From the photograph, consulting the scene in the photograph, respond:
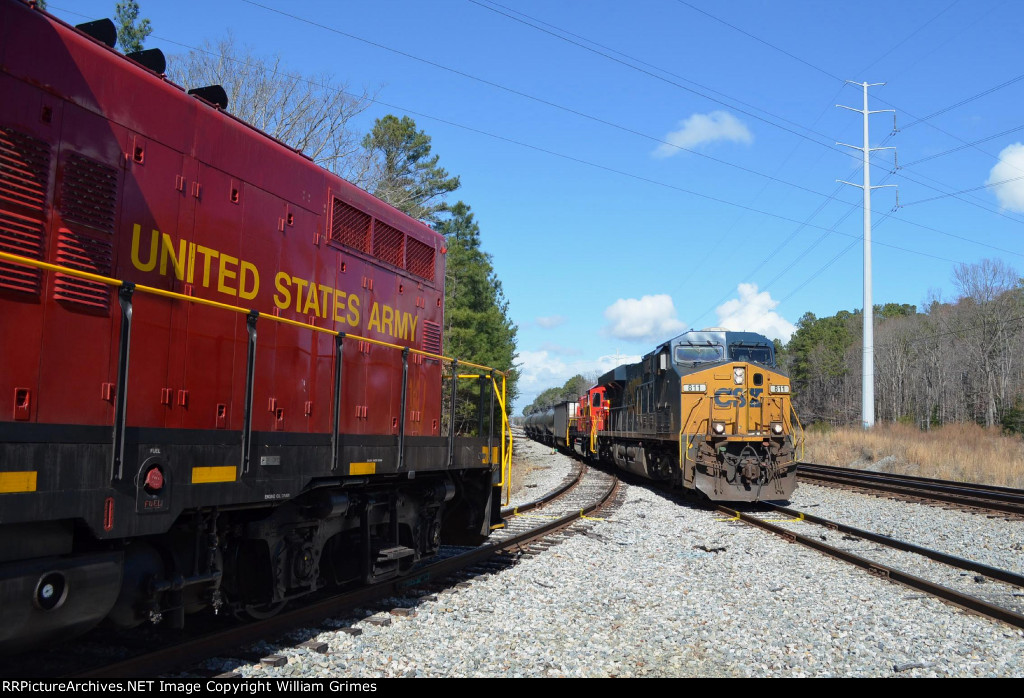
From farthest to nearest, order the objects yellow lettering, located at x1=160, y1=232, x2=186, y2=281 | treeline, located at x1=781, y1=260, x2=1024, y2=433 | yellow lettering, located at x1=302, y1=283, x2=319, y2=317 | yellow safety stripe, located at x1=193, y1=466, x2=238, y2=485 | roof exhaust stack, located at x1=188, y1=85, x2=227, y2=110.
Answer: treeline, located at x1=781, y1=260, x2=1024, y2=433 → yellow lettering, located at x1=302, y1=283, x2=319, y2=317 → roof exhaust stack, located at x1=188, y1=85, x2=227, y2=110 → yellow lettering, located at x1=160, y1=232, x2=186, y2=281 → yellow safety stripe, located at x1=193, y1=466, x2=238, y2=485

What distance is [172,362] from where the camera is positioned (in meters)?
4.10

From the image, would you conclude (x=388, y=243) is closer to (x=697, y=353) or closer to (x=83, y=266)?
(x=83, y=266)

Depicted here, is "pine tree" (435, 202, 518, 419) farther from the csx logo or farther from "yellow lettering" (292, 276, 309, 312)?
"yellow lettering" (292, 276, 309, 312)

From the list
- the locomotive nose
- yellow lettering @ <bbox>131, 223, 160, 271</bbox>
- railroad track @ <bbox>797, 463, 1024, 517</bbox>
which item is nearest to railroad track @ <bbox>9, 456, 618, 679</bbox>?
yellow lettering @ <bbox>131, 223, 160, 271</bbox>

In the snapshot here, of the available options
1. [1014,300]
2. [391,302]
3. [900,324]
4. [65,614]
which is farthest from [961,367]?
[65,614]

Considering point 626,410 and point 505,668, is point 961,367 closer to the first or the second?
point 626,410

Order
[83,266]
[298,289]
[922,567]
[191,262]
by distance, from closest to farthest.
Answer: [83,266]
[191,262]
[298,289]
[922,567]

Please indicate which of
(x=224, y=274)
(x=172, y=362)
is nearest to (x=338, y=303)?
(x=224, y=274)

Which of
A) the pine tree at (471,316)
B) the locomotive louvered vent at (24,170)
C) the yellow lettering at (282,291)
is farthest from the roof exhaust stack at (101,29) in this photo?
the pine tree at (471,316)

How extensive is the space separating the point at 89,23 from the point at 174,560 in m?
3.16

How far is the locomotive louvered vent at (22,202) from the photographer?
3.28 metres

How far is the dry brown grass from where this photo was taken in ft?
62.7

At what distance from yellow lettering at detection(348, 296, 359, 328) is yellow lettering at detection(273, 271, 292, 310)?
79 centimetres

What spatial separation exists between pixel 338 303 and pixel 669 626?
3.78 metres
